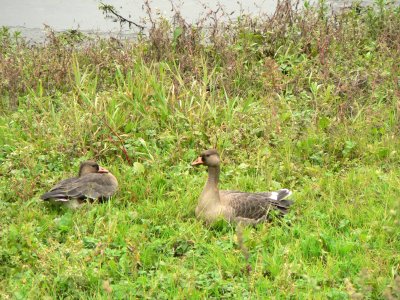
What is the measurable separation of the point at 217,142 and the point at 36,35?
6095 mm

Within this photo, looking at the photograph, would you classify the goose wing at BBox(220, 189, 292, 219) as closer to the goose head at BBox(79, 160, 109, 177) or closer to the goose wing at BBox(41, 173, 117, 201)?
the goose wing at BBox(41, 173, 117, 201)

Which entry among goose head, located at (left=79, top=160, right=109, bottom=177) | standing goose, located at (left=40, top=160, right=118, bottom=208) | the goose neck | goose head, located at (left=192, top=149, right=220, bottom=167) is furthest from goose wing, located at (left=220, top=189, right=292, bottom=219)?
goose head, located at (left=79, top=160, right=109, bottom=177)

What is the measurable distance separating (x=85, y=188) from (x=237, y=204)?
138cm

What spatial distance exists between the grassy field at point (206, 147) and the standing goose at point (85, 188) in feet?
0.39

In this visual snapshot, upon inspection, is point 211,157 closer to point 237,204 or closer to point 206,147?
point 237,204

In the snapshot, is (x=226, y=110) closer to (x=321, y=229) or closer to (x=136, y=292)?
(x=321, y=229)

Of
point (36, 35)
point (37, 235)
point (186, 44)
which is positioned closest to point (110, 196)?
point (37, 235)

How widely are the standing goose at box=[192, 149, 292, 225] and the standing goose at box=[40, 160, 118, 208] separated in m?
0.92

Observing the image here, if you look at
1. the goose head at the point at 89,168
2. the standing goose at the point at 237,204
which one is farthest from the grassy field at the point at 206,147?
the goose head at the point at 89,168

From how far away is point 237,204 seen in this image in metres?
5.55

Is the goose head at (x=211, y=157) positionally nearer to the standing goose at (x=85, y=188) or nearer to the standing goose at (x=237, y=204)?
the standing goose at (x=237, y=204)

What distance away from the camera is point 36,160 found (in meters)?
6.67

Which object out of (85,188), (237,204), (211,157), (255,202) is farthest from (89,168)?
(255,202)

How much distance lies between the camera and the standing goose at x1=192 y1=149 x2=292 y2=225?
5.48 m
